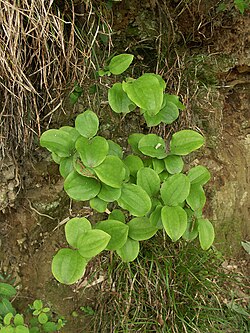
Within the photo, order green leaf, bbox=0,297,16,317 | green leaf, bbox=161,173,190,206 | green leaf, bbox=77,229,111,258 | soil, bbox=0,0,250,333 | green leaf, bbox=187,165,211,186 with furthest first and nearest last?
soil, bbox=0,0,250,333 < green leaf, bbox=0,297,16,317 < green leaf, bbox=187,165,211,186 < green leaf, bbox=161,173,190,206 < green leaf, bbox=77,229,111,258

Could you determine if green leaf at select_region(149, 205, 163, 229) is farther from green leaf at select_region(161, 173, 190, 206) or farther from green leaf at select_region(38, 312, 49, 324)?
green leaf at select_region(38, 312, 49, 324)

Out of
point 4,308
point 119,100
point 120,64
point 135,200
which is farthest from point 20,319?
point 120,64

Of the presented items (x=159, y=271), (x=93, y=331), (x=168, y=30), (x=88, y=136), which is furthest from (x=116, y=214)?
(x=168, y=30)

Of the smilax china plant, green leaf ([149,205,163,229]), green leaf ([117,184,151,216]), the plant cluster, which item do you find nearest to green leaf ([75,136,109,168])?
the smilax china plant

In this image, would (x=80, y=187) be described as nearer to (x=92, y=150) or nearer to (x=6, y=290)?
(x=92, y=150)

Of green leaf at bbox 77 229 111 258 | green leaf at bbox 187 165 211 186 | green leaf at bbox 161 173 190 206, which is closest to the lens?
green leaf at bbox 77 229 111 258

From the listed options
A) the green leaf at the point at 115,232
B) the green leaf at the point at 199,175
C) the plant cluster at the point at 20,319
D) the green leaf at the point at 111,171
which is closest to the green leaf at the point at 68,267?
the green leaf at the point at 115,232

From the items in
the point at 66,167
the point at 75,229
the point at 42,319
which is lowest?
the point at 42,319
